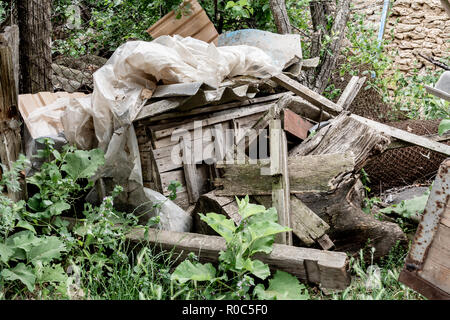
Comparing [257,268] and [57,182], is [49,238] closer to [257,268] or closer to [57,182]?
[57,182]

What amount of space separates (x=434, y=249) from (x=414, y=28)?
6721mm

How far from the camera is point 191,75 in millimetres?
3668

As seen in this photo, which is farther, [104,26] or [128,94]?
[104,26]

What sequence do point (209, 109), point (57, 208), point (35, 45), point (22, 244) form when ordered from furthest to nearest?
1. point (35, 45)
2. point (209, 109)
3. point (57, 208)
4. point (22, 244)

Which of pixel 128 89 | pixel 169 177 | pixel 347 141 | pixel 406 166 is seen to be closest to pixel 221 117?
pixel 169 177

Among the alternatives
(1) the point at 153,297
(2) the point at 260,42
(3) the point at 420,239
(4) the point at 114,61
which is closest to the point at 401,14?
(2) the point at 260,42

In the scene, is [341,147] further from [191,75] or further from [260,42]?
[260,42]

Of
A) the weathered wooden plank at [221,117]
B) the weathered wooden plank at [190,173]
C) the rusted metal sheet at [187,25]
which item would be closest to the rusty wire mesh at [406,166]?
the weathered wooden plank at [221,117]

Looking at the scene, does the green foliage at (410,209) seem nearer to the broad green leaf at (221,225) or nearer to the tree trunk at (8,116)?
the broad green leaf at (221,225)

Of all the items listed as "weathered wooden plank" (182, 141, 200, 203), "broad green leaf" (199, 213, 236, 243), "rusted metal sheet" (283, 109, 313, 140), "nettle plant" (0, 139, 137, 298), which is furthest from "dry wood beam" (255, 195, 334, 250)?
"nettle plant" (0, 139, 137, 298)

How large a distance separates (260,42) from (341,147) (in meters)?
1.72

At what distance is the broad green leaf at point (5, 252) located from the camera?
260 centimetres

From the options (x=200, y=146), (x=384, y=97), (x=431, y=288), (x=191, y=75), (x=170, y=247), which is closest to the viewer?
(x=431, y=288)

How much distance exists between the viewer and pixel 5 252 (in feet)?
8.69
